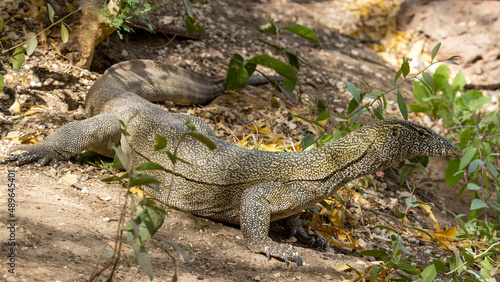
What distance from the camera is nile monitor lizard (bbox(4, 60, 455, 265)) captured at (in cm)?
389

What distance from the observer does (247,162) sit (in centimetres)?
412

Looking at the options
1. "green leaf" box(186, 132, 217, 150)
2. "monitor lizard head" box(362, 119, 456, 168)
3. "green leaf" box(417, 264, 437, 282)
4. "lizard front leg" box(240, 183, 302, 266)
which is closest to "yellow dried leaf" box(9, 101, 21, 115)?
"lizard front leg" box(240, 183, 302, 266)

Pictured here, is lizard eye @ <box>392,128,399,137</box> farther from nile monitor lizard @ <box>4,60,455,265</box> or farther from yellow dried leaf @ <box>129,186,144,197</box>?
yellow dried leaf @ <box>129,186,144,197</box>

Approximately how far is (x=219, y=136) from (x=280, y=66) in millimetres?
1411

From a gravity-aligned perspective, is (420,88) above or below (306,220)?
above

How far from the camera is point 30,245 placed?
2.94 metres

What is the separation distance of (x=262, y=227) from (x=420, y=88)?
17.7 ft

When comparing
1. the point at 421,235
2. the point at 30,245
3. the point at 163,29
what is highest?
the point at 163,29

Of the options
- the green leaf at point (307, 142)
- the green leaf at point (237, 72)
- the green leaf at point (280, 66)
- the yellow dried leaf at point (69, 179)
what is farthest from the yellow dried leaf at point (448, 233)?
the yellow dried leaf at point (69, 179)

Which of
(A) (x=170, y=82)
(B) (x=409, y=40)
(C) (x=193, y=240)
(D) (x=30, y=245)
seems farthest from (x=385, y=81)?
(D) (x=30, y=245)

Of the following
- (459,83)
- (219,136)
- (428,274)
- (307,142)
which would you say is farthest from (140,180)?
(459,83)

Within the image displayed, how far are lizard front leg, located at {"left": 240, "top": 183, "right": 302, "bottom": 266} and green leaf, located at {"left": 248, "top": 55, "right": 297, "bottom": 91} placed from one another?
2628mm

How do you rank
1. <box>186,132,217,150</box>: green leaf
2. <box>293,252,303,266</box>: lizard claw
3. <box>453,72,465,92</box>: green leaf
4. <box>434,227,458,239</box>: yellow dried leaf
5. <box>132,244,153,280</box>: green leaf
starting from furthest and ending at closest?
<box>453,72,465,92</box>: green leaf → <box>434,227,458,239</box>: yellow dried leaf → <box>293,252,303,266</box>: lizard claw → <box>186,132,217,150</box>: green leaf → <box>132,244,153,280</box>: green leaf

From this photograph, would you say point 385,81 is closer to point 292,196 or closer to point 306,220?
point 306,220
